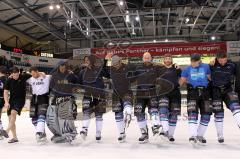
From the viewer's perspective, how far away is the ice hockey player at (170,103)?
6266 millimetres

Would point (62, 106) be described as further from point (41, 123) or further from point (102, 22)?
point (102, 22)

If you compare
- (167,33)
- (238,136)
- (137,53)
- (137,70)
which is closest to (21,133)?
(137,70)

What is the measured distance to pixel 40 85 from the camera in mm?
6680

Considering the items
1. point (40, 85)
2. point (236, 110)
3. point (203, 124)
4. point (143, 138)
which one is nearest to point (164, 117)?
point (143, 138)

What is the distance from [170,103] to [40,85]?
2.44 m

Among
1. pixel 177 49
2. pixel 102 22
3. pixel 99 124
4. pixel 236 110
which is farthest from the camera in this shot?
pixel 102 22

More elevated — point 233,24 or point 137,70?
point 233,24

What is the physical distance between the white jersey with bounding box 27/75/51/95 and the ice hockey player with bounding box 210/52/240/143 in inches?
119

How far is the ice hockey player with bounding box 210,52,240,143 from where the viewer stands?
596 centimetres

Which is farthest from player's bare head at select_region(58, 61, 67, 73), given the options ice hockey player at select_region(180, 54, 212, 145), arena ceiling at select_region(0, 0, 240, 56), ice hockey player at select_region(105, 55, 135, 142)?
arena ceiling at select_region(0, 0, 240, 56)

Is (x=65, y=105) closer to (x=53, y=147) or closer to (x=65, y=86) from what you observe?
(x=65, y=86)

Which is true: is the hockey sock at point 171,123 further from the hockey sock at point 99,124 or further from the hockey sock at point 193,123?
the hockey sock at point 99,124

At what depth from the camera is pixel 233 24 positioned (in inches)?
861

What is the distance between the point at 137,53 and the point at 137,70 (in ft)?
39.2
